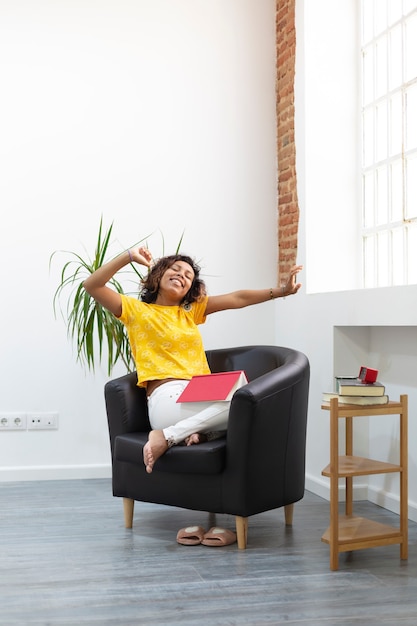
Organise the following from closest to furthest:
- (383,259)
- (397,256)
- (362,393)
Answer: (362,393) < (397,256) < (383,259)

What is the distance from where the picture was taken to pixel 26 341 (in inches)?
186

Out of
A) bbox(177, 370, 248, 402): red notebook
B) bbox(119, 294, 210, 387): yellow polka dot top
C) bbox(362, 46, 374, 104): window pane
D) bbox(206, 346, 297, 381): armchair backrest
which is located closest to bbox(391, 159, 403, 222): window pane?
bbox(362, 46, 374, 104): window pane

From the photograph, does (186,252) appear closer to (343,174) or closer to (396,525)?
(343,174)

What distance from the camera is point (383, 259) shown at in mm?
4281

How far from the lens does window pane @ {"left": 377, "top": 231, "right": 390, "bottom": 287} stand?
423cm

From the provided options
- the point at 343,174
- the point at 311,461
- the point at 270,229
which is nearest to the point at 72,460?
the point at 311,461

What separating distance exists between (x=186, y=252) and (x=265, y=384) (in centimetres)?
190

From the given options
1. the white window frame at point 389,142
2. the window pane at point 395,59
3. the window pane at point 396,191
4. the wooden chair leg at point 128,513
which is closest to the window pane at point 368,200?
the white window frame at point 389,142

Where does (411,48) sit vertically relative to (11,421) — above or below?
above

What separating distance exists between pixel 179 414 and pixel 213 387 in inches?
8.9

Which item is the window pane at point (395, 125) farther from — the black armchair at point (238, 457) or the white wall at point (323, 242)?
the black armchair at point (238, 457)

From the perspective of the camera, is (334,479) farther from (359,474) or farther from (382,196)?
(382,196)

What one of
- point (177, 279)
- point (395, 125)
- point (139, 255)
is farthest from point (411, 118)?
point (139, 255)

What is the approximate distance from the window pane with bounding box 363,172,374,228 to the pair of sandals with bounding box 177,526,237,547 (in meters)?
1.96
